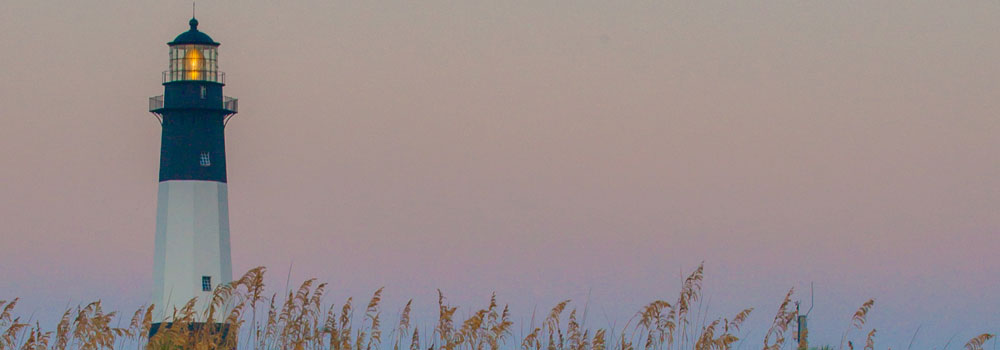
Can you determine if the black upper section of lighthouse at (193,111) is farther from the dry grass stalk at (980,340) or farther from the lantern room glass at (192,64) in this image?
the dry grass stalk at (980,340)

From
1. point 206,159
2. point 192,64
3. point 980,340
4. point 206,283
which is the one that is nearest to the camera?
point 980,340

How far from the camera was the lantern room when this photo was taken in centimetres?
3788

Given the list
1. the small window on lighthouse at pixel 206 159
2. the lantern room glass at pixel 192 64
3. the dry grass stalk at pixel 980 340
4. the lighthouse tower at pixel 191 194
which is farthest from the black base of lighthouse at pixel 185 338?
the lantern room glass at pixel 192 64

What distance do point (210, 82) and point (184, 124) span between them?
1.53m

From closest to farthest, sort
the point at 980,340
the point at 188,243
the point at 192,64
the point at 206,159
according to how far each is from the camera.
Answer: the point at 980,340 → the point at 188,243 → the point at 206,159 → the point at 192,64

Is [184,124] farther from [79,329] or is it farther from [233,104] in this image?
[79,329]

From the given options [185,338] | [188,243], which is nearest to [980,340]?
[185,338]

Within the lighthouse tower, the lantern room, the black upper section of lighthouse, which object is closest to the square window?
the lighthouse tower

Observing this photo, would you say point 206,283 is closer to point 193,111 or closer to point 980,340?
point 193,111

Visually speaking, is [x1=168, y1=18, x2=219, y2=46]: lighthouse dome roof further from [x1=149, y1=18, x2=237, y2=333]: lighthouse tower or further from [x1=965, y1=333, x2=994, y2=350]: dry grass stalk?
[x1=965, y1=333, x2=994, y2=350]: dry grass stalk

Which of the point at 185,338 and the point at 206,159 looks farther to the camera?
the point at 206,159

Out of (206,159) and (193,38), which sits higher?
(193,38)

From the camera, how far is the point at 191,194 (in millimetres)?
35875

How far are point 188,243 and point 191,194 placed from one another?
1173 millimetres
